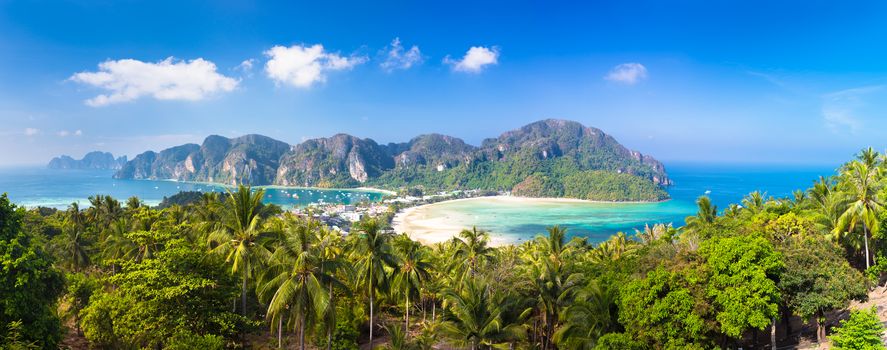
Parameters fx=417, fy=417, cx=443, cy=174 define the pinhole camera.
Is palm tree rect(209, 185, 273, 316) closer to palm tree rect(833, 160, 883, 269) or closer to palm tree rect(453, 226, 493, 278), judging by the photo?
palm tree rect(453, 226, 493, 278)

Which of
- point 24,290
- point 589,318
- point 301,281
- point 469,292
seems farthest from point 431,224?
point 24,290

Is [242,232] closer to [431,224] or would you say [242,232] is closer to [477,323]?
[477,323]

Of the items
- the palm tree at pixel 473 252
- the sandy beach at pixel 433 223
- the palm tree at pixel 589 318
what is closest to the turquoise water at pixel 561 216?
the sandy beach at pixel 433 223

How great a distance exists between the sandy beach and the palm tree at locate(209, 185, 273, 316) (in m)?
54.1

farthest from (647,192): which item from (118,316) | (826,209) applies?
(118,316)

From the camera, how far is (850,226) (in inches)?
832

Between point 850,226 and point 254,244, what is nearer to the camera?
point 254,244

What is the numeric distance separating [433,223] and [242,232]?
319 ft

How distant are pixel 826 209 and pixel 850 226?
2499mm

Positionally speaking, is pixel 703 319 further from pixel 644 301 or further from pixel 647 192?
pixel 647 192

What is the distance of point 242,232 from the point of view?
16672mm

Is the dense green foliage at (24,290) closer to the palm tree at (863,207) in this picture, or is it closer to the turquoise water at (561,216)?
the palm tree at (863,207)

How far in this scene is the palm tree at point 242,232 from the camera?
1644cm

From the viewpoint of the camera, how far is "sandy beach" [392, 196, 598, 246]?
9112 cm
